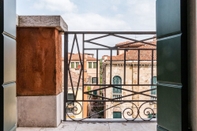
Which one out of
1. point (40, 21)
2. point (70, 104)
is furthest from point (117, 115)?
point (40, 21)

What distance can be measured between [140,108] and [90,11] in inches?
72.2

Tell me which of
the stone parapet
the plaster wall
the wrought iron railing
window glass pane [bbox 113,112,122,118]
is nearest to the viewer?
the plaster wall

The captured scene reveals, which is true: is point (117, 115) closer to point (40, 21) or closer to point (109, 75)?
point (109, 75)

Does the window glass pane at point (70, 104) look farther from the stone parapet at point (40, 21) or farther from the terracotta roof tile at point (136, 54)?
the stone parapet at point (40, 21)

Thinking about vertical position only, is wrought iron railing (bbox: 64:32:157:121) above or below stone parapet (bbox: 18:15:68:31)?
below

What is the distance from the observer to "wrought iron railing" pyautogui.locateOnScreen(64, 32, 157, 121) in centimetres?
268

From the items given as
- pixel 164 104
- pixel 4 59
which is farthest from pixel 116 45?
pixel 4 59

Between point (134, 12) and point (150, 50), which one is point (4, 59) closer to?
point (150, 50)

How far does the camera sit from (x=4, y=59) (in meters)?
1.09

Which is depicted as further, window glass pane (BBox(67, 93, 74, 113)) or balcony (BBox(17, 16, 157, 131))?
window glass pane (BBox(67, 93, 74, 113))

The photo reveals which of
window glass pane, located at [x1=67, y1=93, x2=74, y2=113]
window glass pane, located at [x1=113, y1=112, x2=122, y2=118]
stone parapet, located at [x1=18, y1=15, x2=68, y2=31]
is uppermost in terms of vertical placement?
stone parapet, located at [x1=18, y1=15, x2=68, y2=31]

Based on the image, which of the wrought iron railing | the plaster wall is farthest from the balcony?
the plaster wall

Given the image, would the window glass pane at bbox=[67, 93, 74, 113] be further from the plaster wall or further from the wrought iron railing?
the plaster wall

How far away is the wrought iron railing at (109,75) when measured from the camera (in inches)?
106
